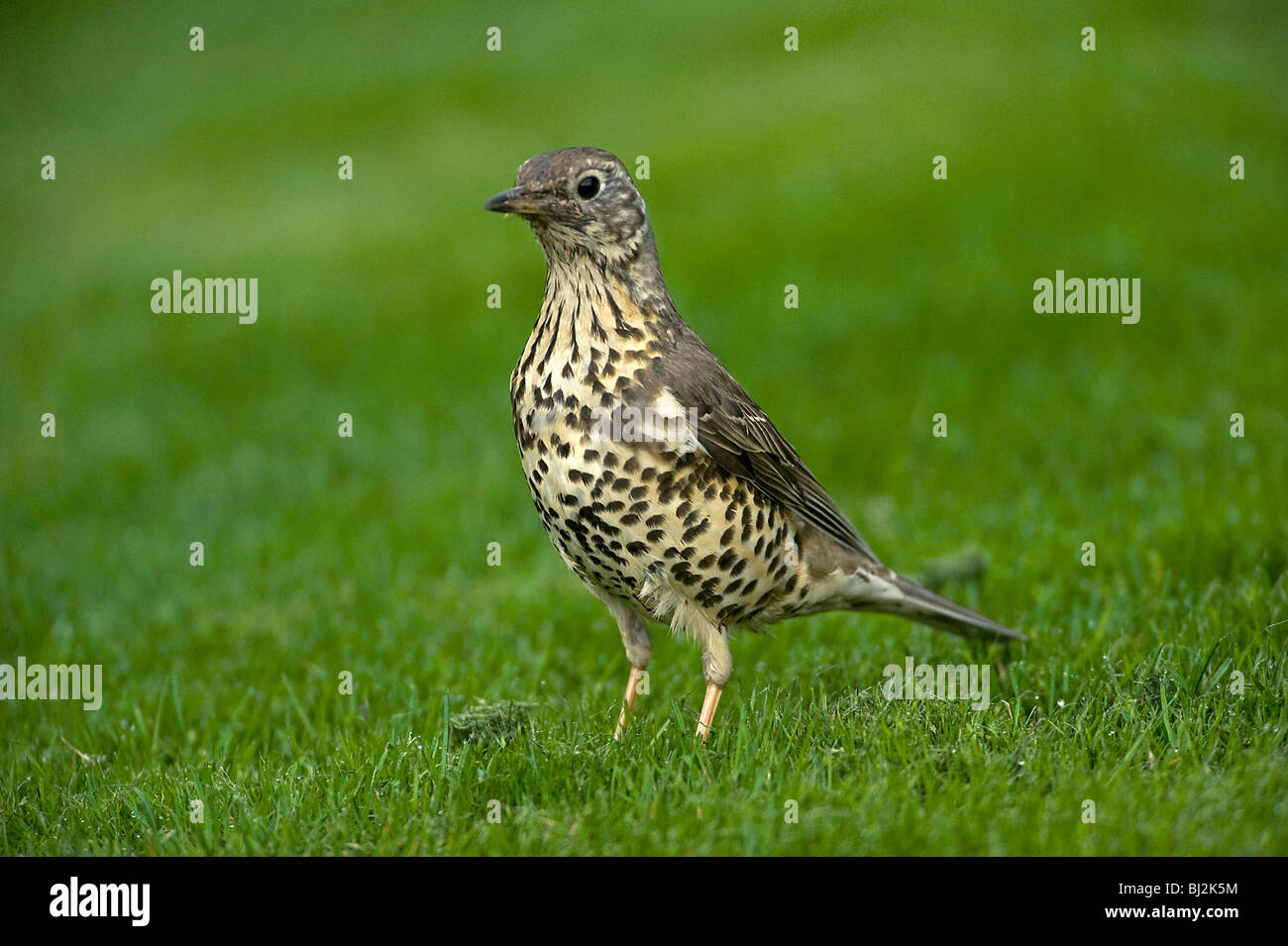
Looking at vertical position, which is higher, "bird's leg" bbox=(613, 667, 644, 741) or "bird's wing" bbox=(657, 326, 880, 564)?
"bird's wing" bbox=(657, 326, 880, 564)

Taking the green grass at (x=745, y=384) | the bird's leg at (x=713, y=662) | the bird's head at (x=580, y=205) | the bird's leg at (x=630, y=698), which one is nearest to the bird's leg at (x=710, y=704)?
the bird's leg at (x=713, y=662)

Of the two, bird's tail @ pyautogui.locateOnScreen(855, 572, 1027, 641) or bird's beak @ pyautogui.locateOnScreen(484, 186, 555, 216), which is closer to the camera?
bird's beak @ pyautogui.locateOnScreen(484, 186, 555, 216)

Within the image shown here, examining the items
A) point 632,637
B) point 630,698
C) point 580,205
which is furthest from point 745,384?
point 580,205

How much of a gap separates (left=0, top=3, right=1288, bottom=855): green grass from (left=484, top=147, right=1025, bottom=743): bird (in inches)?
20.1

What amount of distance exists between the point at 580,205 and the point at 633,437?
2.80 feet

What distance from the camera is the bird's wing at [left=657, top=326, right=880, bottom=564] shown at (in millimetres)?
4579

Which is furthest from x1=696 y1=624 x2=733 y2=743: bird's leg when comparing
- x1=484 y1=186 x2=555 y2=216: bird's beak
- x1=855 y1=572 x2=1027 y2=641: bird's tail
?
x1=484 y1=186 x2=555 y2=216: bird's beak

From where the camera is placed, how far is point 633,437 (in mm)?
4387

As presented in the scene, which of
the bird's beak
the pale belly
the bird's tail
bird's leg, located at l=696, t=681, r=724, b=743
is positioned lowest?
bird's leg, located at l=696, t=681, r=724, b=743

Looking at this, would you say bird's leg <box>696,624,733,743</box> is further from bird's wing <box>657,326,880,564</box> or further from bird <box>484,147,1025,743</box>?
bird's wing <box>657,326,880,564</box>

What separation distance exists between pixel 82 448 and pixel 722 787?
8581 mm

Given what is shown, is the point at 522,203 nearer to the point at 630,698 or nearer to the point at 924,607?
the point at 630,698

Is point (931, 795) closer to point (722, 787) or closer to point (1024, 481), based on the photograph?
point (722, 787)

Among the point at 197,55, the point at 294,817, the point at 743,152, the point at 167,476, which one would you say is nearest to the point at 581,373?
the point at 294,817
